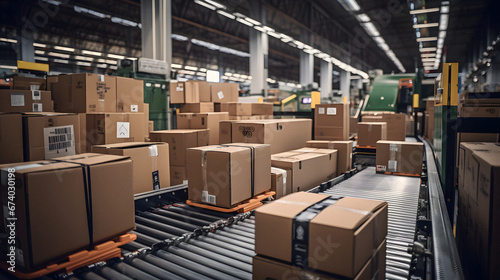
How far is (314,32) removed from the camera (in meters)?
14.3

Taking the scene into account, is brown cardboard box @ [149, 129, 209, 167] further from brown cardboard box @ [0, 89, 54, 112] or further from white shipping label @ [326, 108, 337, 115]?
white shipping label @ [326, 108, 337, 115]

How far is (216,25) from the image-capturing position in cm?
1425

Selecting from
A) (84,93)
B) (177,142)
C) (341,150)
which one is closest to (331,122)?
(341,150)

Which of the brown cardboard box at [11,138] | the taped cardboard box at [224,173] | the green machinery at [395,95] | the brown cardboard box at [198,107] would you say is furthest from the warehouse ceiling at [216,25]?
the brown cardboard box at [11,138]

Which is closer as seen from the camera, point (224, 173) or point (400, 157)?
point (224, 173)

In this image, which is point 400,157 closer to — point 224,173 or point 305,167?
point 305,167

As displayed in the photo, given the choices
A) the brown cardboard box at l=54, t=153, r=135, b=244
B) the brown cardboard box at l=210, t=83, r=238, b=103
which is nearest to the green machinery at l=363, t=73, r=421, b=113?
the brown cardboard box at l=210, t=83, r=238, b=103

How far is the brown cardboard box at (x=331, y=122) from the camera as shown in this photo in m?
4.84

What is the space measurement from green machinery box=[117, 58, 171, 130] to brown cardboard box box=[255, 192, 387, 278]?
539 cm

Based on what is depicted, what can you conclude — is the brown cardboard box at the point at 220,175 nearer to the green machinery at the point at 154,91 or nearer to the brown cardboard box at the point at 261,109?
the brown cardboard box at the point at 261,109

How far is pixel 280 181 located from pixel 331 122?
6.44 feet

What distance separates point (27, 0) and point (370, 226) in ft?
45.1

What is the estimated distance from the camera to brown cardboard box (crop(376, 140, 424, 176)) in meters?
4.41

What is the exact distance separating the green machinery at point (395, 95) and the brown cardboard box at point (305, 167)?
17.7ft
